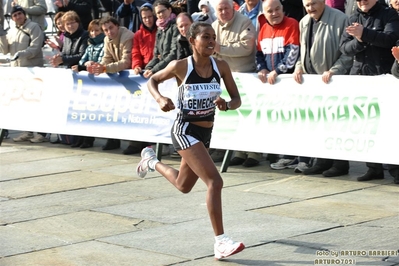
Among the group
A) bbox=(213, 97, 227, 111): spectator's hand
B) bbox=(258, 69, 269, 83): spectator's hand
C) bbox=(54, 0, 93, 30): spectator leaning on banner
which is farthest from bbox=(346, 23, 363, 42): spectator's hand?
bbox=(54, 0, 93, 30): spectator leaning on banner

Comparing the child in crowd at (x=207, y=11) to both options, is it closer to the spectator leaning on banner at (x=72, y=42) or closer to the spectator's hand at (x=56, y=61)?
the spectator leaning on banner at (x=72, y=42)

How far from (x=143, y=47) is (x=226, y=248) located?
6.46 meters

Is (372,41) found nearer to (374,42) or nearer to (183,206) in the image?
(374,42)

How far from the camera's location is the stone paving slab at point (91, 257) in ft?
22.2

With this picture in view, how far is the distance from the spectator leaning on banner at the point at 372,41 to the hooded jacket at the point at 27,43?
20.0ft

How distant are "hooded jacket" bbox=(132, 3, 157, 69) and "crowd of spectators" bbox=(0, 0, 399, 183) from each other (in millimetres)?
15

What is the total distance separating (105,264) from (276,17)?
5376mm

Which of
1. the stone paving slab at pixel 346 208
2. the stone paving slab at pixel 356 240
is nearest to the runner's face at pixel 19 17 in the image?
the stone paving slab at pixel 346 208

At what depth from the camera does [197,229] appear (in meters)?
7.93

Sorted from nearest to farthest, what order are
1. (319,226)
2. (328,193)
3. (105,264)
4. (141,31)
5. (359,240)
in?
(105,264) → (359,240) → (319,226) → (328,193) → (141,31)

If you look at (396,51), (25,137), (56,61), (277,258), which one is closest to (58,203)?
(277,258)

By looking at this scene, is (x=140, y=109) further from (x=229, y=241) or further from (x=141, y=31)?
(x=229, y=241)

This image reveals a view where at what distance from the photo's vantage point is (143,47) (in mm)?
12742

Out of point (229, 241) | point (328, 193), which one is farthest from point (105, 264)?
point (328, 193)
